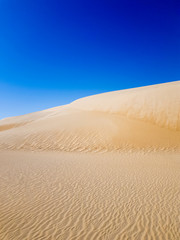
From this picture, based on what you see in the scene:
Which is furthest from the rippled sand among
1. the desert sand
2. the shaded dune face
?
the shaded dune face

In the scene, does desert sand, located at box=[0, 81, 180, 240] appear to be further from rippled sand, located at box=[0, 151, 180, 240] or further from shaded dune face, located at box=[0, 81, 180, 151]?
shaded dune face, located at box=[0, 81, 180, 151]

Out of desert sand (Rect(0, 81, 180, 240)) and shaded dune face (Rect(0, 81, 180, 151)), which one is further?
shaded dune face (Rect(0, 81, 180, 151))

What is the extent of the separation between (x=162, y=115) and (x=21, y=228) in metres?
19.9

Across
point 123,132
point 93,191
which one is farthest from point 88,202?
point 123,132

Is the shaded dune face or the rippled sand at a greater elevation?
the shaded dune face

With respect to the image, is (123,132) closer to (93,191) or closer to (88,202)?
(93,191)

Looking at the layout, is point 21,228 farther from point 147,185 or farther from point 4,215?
point 147,185

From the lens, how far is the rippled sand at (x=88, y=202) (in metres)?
4.13

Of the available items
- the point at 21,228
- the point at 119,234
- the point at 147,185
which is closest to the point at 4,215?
the point at 21,228

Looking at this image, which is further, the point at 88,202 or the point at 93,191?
the point at 93,191

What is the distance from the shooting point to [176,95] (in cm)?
2209

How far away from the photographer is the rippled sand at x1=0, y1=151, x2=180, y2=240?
4129 mm

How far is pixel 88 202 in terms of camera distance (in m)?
5.63

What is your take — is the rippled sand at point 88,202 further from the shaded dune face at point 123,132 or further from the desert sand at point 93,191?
the shaded dune face at point 123,132
